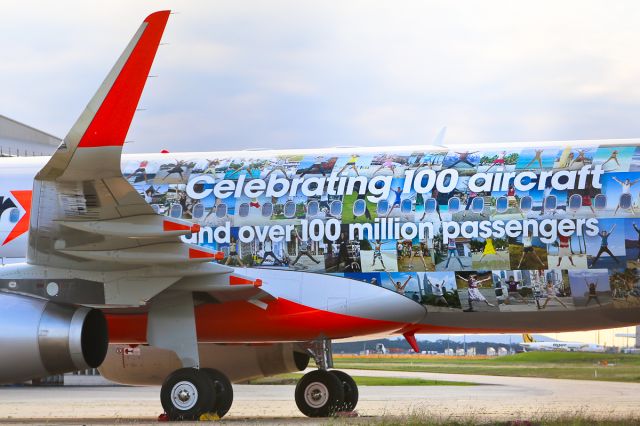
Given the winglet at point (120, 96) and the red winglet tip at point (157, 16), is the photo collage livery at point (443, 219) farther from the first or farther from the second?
the red winglet tip at point (157, 16)

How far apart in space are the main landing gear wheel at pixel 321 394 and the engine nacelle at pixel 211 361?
0.47 m

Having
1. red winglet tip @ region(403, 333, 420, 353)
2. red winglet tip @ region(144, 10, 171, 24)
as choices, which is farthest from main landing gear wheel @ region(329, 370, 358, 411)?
red winglet tip @ region(144, 10, 171, 24)

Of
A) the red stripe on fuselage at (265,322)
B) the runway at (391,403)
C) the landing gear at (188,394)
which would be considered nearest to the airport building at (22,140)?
the runway at (391,403)

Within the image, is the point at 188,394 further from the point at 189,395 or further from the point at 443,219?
the point at 443,219

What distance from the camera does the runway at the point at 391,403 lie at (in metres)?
21.7

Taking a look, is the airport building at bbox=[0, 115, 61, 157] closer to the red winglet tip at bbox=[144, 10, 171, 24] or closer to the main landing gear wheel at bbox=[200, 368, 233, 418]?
the main landing gear wheel at bbox=[200, 368, 233, 418]

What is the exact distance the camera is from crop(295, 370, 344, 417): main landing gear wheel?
21672 mm

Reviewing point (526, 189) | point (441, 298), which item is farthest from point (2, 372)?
point (526, 189)

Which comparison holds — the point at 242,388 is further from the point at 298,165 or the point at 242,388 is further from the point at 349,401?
the point at 298,165

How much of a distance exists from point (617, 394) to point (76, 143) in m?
22.0

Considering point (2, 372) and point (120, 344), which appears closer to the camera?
point (2, 372)

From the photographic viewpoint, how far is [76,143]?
15.7 metres

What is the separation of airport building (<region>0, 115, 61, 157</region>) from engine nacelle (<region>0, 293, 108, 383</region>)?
34.5 m

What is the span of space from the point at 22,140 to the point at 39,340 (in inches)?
1620
